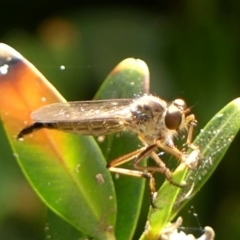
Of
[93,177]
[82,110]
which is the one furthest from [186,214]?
[93,177]

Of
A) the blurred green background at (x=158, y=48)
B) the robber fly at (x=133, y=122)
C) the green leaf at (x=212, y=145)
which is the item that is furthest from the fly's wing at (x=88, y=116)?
the blurred green background at (x=158, y=48)

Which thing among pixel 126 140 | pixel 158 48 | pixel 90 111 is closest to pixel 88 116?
pixel 90 111

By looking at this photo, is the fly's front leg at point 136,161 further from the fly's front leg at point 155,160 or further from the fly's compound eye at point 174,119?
the fly's compound eye at point 174,119

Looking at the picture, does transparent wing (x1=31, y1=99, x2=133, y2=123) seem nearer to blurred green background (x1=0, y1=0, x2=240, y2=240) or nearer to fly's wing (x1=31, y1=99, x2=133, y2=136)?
fly's wing (x1=31, y1=99, x2=133, y2=136)

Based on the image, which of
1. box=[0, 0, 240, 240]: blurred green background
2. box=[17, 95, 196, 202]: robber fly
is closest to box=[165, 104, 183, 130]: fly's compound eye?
box=[17, 95, 196, 202]: robber fly

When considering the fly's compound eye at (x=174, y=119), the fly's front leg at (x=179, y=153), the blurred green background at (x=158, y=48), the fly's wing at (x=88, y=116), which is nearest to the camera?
the fly's front leg at (x=179, y=153)

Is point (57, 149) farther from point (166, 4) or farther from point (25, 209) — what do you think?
point (166, 4)
